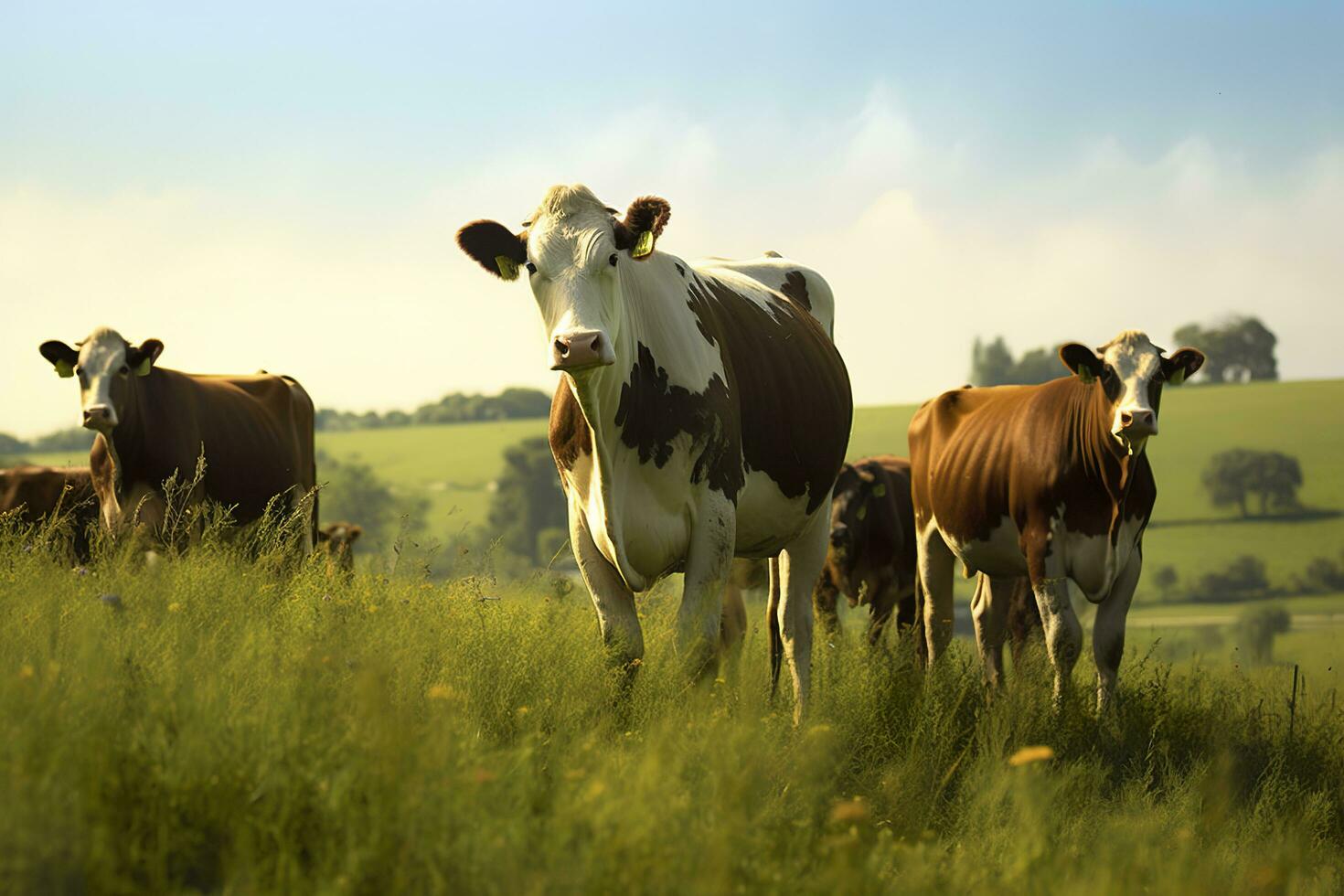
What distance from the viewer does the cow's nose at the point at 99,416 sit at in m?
10.3

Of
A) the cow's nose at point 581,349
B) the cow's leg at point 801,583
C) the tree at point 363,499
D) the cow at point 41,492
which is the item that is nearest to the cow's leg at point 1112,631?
the cow's leg at point 801,583

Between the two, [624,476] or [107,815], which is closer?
[107,815]

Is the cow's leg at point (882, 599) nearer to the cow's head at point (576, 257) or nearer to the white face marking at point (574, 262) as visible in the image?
the cow's head at point (576, 257)

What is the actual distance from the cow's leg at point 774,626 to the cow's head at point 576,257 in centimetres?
279

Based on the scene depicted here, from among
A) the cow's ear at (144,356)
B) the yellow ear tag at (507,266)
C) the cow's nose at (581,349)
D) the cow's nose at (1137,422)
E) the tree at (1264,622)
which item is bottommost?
the tree at (1264,622)

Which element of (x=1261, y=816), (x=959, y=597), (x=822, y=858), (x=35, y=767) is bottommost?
(x=959, y=597)

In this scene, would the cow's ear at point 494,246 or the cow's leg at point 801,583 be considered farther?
the cow's leg at point 801,583

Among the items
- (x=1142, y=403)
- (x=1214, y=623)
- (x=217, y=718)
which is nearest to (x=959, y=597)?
(x=1214, y=623)

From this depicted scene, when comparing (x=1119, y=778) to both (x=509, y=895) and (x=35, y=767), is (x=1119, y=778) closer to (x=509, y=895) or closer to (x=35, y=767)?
(x=509, y=895)

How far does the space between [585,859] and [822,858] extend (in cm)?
88

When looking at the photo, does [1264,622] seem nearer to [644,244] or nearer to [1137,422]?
[1137,422]

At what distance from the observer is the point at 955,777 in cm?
661

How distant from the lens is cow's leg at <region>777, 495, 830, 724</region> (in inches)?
313

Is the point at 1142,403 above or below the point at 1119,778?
above
